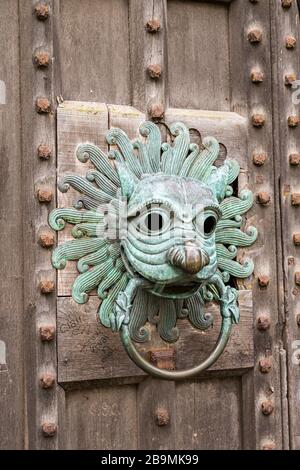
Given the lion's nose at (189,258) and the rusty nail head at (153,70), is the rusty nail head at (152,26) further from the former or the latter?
the lion's nose at (189,258)

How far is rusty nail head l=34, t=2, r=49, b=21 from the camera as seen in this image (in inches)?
62.4

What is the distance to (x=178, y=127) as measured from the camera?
1687 mm

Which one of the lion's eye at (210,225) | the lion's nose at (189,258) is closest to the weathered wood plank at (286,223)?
the lion's eye at (210,225)

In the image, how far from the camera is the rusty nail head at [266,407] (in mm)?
1743

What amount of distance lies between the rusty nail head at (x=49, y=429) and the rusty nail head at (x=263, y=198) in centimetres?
63

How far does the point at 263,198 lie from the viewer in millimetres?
1762

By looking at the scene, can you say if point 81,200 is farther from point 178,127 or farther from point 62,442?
point 62,442

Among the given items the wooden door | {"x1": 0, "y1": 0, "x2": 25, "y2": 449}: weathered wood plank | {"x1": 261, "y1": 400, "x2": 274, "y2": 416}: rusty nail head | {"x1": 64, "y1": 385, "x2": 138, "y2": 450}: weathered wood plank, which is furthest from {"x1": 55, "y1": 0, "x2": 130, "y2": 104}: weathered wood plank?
{"x1": 261, "y1": 400, "x2": 274, "y2": 416}: rusty nail head

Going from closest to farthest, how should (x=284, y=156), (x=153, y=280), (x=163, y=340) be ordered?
(x=153, y=280)
(x=163, y=340)
(x=284, y=156)

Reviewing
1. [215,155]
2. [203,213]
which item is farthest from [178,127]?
[203,213]

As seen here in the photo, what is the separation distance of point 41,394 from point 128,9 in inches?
30.7

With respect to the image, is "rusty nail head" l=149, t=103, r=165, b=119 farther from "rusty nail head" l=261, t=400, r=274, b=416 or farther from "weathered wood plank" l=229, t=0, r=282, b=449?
"rusty nail head" l=261, t=400, r=274, b=416

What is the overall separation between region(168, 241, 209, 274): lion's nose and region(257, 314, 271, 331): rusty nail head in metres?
0.33

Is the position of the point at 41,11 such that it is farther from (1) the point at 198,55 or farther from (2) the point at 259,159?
(2) the point at 259,159
